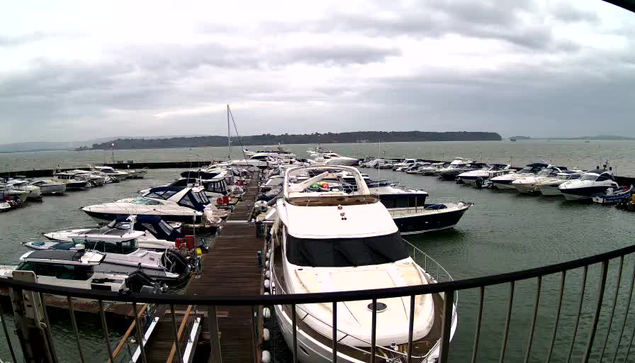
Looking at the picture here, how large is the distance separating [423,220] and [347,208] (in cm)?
1253

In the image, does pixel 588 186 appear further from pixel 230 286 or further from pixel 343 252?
pixel 230 286

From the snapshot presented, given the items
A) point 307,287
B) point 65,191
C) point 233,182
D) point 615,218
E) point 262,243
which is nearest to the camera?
point 307,287

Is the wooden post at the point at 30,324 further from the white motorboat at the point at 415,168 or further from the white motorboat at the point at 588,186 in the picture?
the white motorboat at the point at 415,168

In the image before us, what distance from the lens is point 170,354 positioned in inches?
293

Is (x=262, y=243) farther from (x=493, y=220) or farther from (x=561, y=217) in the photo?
(x=561, y=217)

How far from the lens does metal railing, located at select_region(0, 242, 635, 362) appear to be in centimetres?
198

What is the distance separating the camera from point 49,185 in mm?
40344

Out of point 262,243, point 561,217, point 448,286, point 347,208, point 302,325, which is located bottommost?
point 561,217

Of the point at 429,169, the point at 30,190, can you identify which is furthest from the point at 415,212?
the point at 30,190

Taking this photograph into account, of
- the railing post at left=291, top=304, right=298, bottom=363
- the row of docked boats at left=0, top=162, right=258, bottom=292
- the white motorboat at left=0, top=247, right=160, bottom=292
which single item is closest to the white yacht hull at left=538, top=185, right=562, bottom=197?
the row of docked boats at left=0, top=162, right=258, bottom=292

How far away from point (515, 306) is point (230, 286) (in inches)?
364

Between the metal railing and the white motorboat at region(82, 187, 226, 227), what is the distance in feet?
34.6

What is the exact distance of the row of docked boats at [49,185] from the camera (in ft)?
111

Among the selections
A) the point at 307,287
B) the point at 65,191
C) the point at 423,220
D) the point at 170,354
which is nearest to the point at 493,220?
the point at 423,220
